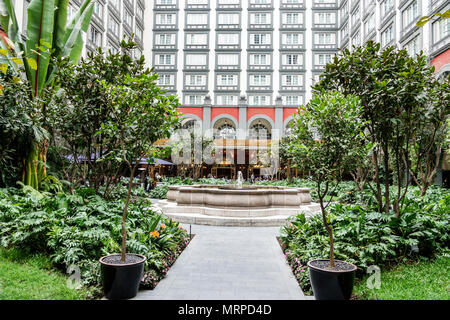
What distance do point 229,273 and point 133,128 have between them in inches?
130

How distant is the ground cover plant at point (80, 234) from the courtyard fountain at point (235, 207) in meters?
3.52

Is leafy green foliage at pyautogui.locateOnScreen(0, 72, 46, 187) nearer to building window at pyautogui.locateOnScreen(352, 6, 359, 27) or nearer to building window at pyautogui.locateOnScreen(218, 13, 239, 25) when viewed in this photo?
building window at pyautogui.locateOnScreen(352, 6, 359, 27)

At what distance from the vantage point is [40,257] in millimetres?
5512

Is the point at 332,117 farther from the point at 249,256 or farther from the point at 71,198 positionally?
the point at 71,198

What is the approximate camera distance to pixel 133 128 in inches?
193

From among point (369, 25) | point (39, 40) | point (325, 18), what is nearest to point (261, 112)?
point (369, 25)

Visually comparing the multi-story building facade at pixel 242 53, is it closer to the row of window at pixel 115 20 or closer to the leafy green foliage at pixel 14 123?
the row of window at pixel 115 20

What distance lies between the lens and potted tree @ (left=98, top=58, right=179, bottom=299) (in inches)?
170

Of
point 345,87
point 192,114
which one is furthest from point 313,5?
point 345,87

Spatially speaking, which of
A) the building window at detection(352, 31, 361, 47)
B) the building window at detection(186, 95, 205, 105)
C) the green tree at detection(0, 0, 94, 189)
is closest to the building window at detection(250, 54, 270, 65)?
the building window at detection(186, 95, 205, 105)

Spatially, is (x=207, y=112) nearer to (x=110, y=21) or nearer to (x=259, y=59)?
(x=259, y=59)

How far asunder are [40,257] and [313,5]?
43911 millimetres

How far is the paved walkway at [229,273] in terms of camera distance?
469cm

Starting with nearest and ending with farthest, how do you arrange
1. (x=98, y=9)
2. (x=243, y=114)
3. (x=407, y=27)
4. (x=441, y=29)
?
(x=441, y=29) < (x=407, y=27) < (x=98, y=9) < (x=243, y=114)
